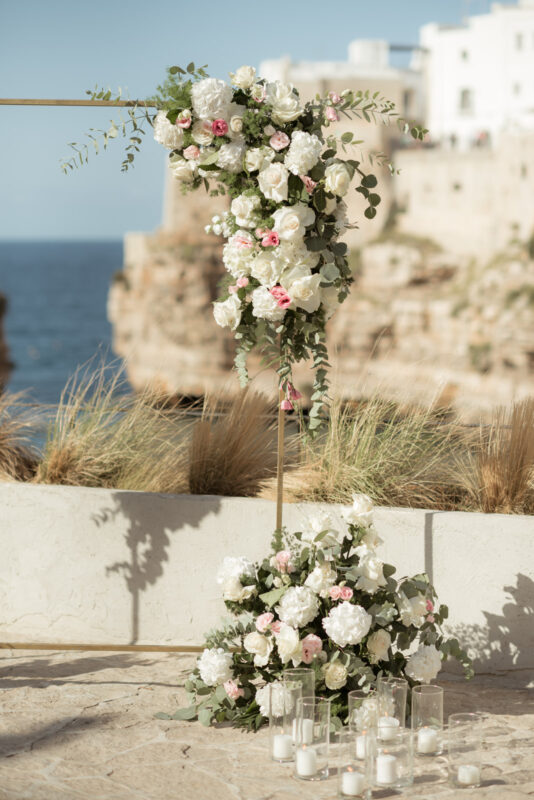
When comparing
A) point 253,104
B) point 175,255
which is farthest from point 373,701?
point 175,255

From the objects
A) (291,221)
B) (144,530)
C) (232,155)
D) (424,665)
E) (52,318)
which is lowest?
(424,665)

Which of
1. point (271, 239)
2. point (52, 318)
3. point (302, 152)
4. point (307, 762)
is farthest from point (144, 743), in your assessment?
point (52, 318)

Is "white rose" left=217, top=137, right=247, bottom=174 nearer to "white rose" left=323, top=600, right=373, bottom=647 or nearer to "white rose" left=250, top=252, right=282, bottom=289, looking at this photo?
"white rose" left=250, top=252, right=282, bottom=289

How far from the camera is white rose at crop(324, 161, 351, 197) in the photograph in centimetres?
306

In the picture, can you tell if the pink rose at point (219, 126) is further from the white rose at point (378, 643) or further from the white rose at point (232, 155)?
the white rose at point (378, 643)

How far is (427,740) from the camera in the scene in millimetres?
2943

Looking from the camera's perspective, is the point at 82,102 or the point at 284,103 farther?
the point at 82,102

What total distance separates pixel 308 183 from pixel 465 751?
1.72 metres

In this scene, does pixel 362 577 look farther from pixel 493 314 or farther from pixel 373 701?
pixel 493 314

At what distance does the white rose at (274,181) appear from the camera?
3068 millimetres

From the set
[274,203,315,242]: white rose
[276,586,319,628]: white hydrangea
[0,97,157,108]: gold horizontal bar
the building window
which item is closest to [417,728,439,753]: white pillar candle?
[276,586,319,628]: white hydrangea

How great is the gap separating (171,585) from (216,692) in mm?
690

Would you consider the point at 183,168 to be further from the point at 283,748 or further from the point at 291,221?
the point at 283,748

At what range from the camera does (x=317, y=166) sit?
10.3ft
